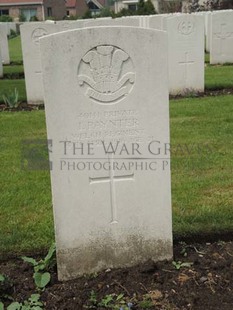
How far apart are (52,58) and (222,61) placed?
12.0 m

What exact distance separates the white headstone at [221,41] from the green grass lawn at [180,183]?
650 centimetres

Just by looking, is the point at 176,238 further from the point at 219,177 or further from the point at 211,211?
the point at 219,177

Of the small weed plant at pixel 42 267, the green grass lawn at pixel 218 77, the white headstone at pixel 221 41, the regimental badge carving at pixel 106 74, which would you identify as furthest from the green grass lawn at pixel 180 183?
the white headstone at pixel 221 41

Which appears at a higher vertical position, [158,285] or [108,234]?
[108,234]

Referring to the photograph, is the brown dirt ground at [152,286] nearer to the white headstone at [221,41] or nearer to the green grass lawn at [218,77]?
the green grass lawn at [218,77]

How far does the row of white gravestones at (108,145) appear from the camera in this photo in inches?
115

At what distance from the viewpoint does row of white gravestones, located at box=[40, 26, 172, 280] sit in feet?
9.55

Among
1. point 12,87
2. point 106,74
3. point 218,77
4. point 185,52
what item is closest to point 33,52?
point 12,87

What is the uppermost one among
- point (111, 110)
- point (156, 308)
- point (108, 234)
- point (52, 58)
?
point (52, 58)

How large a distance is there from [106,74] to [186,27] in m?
6.64

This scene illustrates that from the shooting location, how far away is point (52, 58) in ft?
9.39

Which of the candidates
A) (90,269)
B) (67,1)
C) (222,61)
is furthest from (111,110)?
(67,1)

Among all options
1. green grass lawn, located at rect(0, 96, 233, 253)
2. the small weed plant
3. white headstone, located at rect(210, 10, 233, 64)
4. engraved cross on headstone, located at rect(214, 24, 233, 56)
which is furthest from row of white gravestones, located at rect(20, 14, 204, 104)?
the small weed plant

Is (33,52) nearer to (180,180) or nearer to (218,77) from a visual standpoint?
(218,77)
